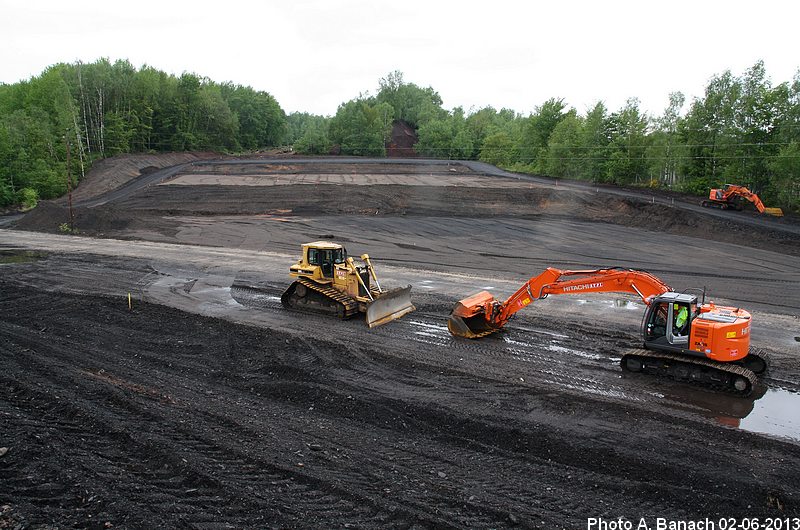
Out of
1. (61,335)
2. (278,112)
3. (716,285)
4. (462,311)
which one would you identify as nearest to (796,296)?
(716,285)

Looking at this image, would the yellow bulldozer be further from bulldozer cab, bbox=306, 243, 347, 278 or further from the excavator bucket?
the excavator bucket

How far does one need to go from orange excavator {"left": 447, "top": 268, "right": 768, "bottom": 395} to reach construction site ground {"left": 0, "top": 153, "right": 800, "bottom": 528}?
1.38 ft

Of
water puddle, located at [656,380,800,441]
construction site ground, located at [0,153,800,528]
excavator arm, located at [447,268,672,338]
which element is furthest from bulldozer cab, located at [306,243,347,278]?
water puddle, located at [656,380,800,441]

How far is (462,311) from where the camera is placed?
14836 mm

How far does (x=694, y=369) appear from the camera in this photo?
1167 centimetres

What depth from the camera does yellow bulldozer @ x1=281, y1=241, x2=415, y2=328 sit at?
1681 centimetres

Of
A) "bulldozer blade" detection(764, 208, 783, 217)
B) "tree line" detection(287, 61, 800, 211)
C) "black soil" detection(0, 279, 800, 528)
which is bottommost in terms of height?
"black soil" detection(0, 279, 800, 528)

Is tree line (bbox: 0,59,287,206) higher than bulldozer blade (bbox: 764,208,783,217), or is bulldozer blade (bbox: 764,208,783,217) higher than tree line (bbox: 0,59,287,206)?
tree line (bbox: 0,59,287,206)

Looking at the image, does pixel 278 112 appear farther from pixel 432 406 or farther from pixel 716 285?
pixel 432 406

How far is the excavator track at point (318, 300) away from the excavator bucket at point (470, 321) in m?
3.41

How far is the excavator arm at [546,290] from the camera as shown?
1253cm

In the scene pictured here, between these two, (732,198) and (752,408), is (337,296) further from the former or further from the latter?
(732,198)

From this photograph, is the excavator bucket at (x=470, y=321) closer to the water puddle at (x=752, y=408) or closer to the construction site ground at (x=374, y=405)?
the construction site ground at (x=374, y=405)

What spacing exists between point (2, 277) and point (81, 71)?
46.7 metres
